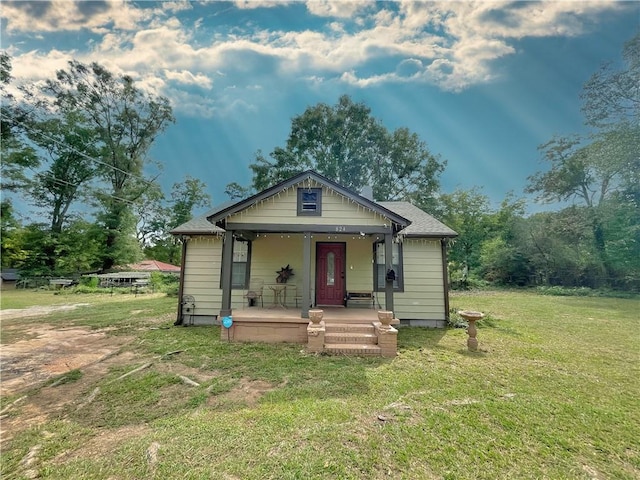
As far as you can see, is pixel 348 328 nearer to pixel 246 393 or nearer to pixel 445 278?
pixel 246 393

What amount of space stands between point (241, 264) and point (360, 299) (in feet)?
→ 12.6

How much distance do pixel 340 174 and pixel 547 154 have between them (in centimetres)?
1807

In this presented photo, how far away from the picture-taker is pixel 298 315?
22.0 ft

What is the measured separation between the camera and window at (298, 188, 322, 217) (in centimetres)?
690

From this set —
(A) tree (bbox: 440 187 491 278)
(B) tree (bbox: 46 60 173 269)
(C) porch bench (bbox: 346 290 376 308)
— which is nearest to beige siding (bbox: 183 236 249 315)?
(C) porch bench (bbox: 346 290 376 308)

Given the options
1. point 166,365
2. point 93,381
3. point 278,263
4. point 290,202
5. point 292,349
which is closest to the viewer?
point 93,381

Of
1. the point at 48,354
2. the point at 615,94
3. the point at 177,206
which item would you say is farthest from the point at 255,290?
the point at 615,94

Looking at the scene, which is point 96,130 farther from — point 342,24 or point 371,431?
point 371,431

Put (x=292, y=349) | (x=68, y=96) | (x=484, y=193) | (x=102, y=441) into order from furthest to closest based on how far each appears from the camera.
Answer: (x=484, y=193) < (x=68, y=96) < (x=292, y=349) < (x=102, y=441)

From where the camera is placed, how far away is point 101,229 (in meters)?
23.8

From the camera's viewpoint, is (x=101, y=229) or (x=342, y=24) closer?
(x=342, y=24)

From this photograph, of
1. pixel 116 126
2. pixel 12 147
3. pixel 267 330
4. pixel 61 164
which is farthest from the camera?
pixel 116 126

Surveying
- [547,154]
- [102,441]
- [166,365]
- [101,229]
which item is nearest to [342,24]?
[166,365]

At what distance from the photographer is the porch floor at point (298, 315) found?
6316 mm
